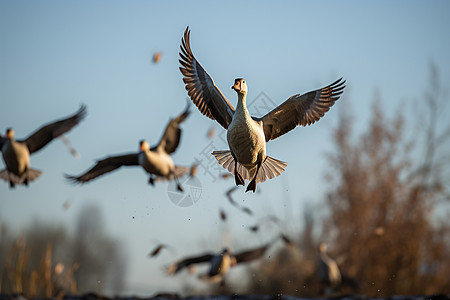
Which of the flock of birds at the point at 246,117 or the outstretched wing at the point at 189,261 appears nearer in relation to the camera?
the flock of birds at the point at 246,117

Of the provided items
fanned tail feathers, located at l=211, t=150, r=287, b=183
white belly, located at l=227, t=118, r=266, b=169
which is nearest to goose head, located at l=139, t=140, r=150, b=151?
fanned tail feathers, located at l=211, t=150, r=287, b=183

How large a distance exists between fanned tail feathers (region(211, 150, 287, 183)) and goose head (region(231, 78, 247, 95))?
791 millimetres

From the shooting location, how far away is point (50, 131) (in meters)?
7.14

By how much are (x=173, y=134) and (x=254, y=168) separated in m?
2.21

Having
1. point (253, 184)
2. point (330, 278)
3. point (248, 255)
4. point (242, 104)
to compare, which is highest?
point (242, 104)

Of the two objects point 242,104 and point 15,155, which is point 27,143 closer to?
point 15,155

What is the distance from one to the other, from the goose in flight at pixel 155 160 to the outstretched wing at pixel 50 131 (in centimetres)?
61

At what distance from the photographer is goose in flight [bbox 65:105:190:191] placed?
22.6 feet

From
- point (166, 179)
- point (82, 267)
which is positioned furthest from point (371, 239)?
point (82, 267)

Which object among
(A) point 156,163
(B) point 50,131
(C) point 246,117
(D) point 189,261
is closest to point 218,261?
(D) point 189,261

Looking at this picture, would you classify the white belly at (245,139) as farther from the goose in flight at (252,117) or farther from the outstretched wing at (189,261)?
the outstretched wing at (189,261)

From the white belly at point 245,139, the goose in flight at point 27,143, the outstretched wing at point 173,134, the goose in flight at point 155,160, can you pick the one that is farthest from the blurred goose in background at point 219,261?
the white belly at point 245,139

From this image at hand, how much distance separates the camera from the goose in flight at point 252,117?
15.3 feet

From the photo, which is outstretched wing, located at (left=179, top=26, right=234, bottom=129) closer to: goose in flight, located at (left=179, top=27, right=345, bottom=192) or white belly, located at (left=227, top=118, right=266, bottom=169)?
goose in flight, located at (left=179, top=27, right=345, bottom=192)
